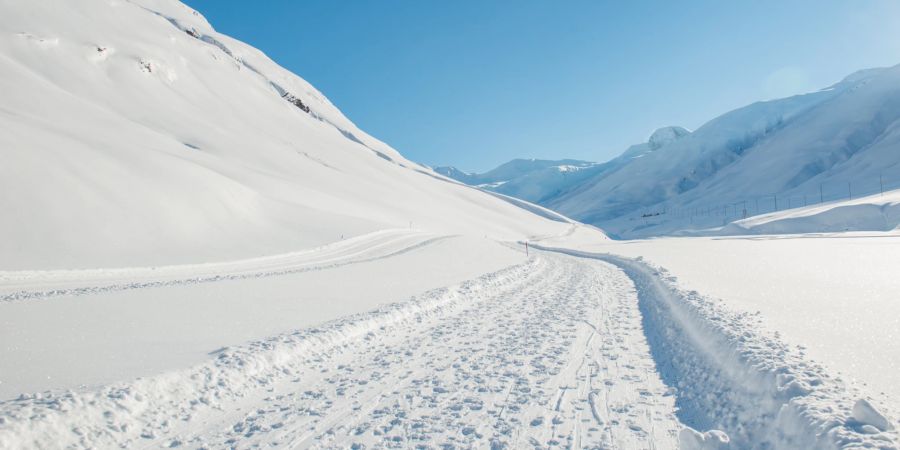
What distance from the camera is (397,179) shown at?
109m

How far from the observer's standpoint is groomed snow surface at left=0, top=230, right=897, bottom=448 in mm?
5723

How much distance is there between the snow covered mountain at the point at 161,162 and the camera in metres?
27.9

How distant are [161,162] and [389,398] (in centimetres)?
4144

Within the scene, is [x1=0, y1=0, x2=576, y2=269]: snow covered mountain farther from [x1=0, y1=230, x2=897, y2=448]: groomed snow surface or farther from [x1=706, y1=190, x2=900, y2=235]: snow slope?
[x1=706, y1=190, x2=900, y2=235]: snow slope

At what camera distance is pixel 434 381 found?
25.6 ft

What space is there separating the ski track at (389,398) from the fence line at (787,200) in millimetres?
130838

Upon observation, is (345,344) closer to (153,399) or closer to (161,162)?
(153,399)

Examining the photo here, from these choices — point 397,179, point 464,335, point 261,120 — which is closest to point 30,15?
point 261,120

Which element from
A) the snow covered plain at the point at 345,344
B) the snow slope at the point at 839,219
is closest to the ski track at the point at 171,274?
the snow covered plain at the point at 345,344

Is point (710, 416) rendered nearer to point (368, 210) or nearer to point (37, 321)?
point (37, 321)

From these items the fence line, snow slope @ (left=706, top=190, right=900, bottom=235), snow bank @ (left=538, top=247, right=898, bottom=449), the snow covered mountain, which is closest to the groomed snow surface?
snow bank @ (left=538, top=247, right=898, bottom=449)

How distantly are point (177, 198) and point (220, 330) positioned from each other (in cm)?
2902

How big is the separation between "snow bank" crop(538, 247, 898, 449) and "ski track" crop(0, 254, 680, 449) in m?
0.44

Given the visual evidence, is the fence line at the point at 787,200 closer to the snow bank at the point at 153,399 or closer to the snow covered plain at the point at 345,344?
the snow covered plain at the point at 345,344
